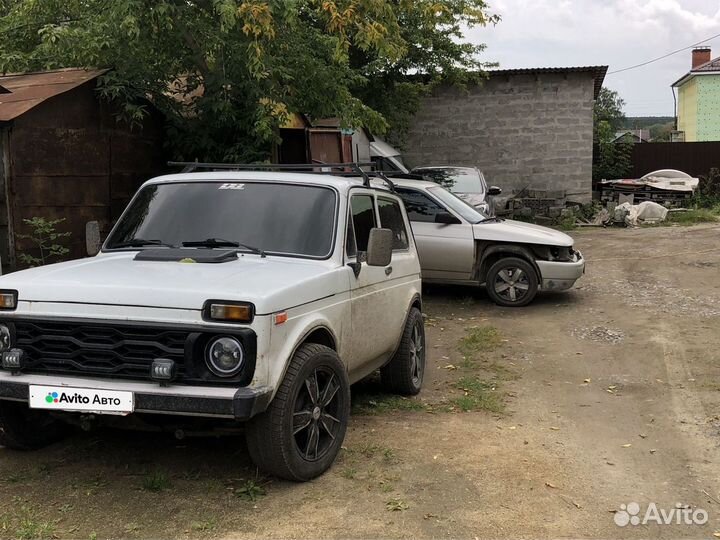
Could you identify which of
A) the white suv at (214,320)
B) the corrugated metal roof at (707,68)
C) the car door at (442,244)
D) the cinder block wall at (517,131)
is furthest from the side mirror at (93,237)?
the corrugated metal roof at (707,68)

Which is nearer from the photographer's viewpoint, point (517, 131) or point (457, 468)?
point (457, 468)

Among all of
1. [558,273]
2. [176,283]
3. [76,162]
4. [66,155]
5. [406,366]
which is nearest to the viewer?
[176,283]

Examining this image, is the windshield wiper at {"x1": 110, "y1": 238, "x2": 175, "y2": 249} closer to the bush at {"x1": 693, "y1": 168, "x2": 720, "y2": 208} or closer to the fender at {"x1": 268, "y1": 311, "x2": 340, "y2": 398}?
the fender at {"x1": 268, "y1": 311, "x2": 340, "y2": 398}

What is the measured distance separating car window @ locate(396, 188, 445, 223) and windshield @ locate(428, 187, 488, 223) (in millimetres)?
123

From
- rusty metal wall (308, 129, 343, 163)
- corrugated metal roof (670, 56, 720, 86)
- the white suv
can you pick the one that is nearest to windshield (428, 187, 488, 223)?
rusty metal wall (308, 129, 343, 163)

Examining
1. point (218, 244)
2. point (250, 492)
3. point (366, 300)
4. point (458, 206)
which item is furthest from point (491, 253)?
point (250, 492)

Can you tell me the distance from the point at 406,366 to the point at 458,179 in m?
9.32

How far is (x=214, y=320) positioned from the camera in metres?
3.49

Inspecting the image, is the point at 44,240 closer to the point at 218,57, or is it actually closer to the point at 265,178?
the point at 218,57

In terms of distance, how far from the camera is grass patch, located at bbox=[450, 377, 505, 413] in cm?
562

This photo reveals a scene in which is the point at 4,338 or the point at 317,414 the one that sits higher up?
the point at 4,338

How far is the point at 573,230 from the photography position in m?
17.8

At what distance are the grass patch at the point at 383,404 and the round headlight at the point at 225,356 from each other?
6.75 feet

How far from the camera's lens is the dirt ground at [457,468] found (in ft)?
11.7
